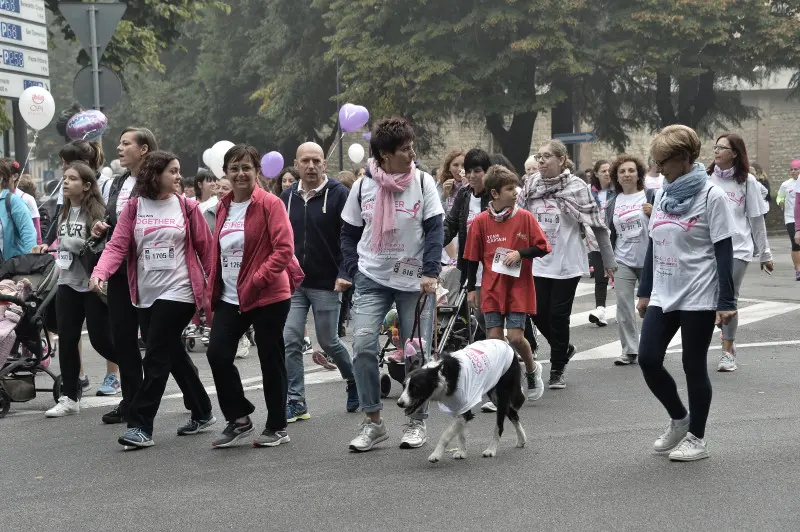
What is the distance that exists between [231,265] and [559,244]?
124 inches

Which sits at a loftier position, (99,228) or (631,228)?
(99,228)

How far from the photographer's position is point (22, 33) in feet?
72.2

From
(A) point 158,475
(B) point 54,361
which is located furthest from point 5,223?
(A) point 158,475

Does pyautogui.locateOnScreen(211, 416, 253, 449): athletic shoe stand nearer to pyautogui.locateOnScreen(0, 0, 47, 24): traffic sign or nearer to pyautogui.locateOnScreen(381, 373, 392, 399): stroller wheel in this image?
pyautogui.locateOnScreen(381, 373, 392, 399): stroller wheel

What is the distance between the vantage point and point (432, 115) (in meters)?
38.2

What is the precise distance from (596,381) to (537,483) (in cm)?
394

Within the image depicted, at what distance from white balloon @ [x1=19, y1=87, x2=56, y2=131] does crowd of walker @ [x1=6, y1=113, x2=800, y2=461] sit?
28.0 feet

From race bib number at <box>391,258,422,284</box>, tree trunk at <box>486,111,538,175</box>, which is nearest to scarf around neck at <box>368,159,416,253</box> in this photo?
race bib number at <box>391,258,422,284</box>

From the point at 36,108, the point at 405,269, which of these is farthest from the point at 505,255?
the point at 36,108

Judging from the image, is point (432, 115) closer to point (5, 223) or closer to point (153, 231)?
point (5, 223)

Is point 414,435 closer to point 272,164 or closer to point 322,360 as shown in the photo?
point 322,360

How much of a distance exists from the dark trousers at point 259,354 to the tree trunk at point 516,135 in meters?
32.1

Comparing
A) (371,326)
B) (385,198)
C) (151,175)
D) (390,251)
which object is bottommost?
(371,326)

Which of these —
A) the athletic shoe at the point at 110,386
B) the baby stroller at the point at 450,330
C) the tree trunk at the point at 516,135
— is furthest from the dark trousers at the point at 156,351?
the tree trunk at the point at 516,135
